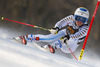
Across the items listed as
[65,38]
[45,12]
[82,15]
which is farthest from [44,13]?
[82,15]

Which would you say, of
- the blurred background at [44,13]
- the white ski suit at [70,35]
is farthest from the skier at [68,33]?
the blurred background at [44,13]

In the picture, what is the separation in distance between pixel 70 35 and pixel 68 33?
0.10 ft

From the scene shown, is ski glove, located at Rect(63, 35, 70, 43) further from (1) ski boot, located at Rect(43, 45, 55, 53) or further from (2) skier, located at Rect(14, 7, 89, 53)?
(1) ski boot, located at Rect(43, 45, 55, 53)

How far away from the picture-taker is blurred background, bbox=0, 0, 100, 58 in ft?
10.5

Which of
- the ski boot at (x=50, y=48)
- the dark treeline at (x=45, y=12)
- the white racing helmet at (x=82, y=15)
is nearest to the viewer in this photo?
the white racing helmet at (x=82, y=15)

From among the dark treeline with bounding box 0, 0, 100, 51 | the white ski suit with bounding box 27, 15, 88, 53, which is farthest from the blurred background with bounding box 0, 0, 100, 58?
the white ski suit with bounding box 27, 15, 88, 53

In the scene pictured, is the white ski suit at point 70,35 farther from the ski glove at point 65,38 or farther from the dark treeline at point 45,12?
the dark treeline at point 45,12

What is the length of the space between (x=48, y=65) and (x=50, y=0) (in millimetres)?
2396

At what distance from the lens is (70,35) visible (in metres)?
2.32

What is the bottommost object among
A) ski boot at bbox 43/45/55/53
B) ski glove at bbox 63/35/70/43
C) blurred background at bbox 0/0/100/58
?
ski boot at bbox 43/45/55/53

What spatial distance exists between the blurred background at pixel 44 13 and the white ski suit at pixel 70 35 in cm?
80

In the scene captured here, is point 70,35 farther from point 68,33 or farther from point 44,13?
point 44,13

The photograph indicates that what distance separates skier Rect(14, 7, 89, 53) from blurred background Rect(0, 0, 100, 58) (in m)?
0.81

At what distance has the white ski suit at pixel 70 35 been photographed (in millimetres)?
2264
